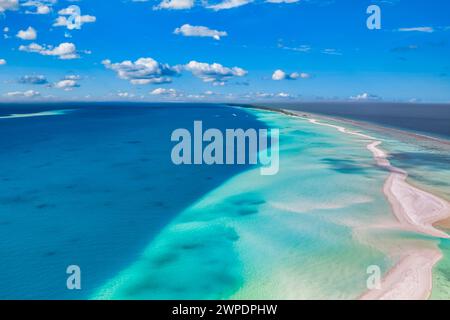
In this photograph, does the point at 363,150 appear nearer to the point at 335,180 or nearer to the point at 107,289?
the point at 335,180

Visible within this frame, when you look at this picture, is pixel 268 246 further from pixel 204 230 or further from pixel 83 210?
pixel 83 210

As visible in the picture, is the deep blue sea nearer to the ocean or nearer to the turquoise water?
the ocean

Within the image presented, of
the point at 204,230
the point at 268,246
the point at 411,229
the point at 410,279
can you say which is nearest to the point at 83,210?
the point at 204,230

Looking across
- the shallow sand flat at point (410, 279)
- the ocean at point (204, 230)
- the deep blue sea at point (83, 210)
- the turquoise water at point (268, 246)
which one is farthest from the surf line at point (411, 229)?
the deep blue sea at point (83, 210)

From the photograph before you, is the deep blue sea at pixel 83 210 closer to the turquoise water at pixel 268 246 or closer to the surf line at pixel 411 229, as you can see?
the turquoise water at pixel 268 246

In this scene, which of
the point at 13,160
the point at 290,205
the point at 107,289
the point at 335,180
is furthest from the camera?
the point at 13,160
